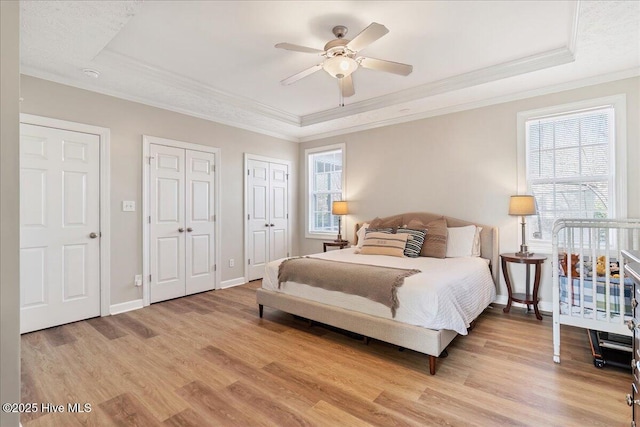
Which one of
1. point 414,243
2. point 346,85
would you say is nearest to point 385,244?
point 414,243

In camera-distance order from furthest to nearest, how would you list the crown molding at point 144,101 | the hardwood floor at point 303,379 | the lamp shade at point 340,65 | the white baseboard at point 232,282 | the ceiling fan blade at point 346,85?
1. the white baseboard at point 232,282
2. the crown molding at point 144,101
3. the ceiling fan blade at point 346,85
4. the lamp shade at point 340,65
5. the hardwood floor at point 303,379

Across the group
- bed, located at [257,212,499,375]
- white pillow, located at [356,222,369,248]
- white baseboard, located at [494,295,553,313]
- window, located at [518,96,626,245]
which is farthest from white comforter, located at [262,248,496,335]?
window, located at [518,96,626,245]

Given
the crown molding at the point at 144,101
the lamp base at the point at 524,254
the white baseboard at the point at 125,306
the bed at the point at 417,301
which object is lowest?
the white baseboard at the point at 125,306

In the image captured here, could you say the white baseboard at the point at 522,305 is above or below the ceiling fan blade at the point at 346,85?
below

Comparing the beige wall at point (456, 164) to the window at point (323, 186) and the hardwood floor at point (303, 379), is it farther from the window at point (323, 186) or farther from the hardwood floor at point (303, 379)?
the hardwood floor at point (303, 379)

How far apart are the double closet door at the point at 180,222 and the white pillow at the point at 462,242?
3267 mm

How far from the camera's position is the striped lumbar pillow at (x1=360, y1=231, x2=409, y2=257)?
11.9 feet

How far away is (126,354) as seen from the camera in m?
2.50

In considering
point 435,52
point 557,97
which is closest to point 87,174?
point 435,52

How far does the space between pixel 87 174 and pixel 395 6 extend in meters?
3.44

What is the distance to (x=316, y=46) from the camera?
9.48 feet

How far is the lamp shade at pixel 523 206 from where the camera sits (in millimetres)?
3277

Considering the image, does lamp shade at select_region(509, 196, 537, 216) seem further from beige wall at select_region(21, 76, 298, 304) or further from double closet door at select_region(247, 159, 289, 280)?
beige wall at select_region(21, 76, 298, 304)

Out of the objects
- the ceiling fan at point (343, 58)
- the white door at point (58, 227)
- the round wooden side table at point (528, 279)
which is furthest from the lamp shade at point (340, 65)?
the white door at point (58, 227)
